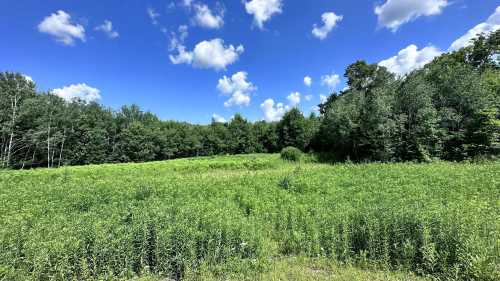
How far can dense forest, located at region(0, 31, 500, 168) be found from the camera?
1956 cm

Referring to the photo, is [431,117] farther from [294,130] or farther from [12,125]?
[12,125]

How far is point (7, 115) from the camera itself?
2964cm

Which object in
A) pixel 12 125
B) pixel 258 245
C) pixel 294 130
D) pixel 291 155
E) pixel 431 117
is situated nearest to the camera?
pixel 258 245

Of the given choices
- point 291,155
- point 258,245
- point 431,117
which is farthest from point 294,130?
point 258,245

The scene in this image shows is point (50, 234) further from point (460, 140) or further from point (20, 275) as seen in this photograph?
point (460, 140)

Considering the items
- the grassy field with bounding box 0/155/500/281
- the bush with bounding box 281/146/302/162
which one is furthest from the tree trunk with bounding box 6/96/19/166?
the grassy field with bounding box 0/155/500/281

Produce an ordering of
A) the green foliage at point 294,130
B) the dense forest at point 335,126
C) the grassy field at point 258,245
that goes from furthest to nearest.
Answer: the green foliage at point 294,130 < the dense forest at point 335,126 < the grassy field at point 258,245

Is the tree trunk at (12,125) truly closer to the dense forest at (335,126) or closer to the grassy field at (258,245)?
the dense forest at (335,126)

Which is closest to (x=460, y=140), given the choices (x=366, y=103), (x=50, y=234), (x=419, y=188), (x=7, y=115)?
(x=366, y=103)

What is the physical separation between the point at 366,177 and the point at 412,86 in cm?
1492

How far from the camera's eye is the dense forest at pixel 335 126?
1956cm

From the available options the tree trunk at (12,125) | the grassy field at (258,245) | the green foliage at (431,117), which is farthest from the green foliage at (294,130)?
the tree trunk at (12,125)

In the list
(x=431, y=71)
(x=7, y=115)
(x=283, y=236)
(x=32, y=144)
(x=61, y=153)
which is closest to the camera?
(x=283, y=236)

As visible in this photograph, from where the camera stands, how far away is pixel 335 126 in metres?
28.2
